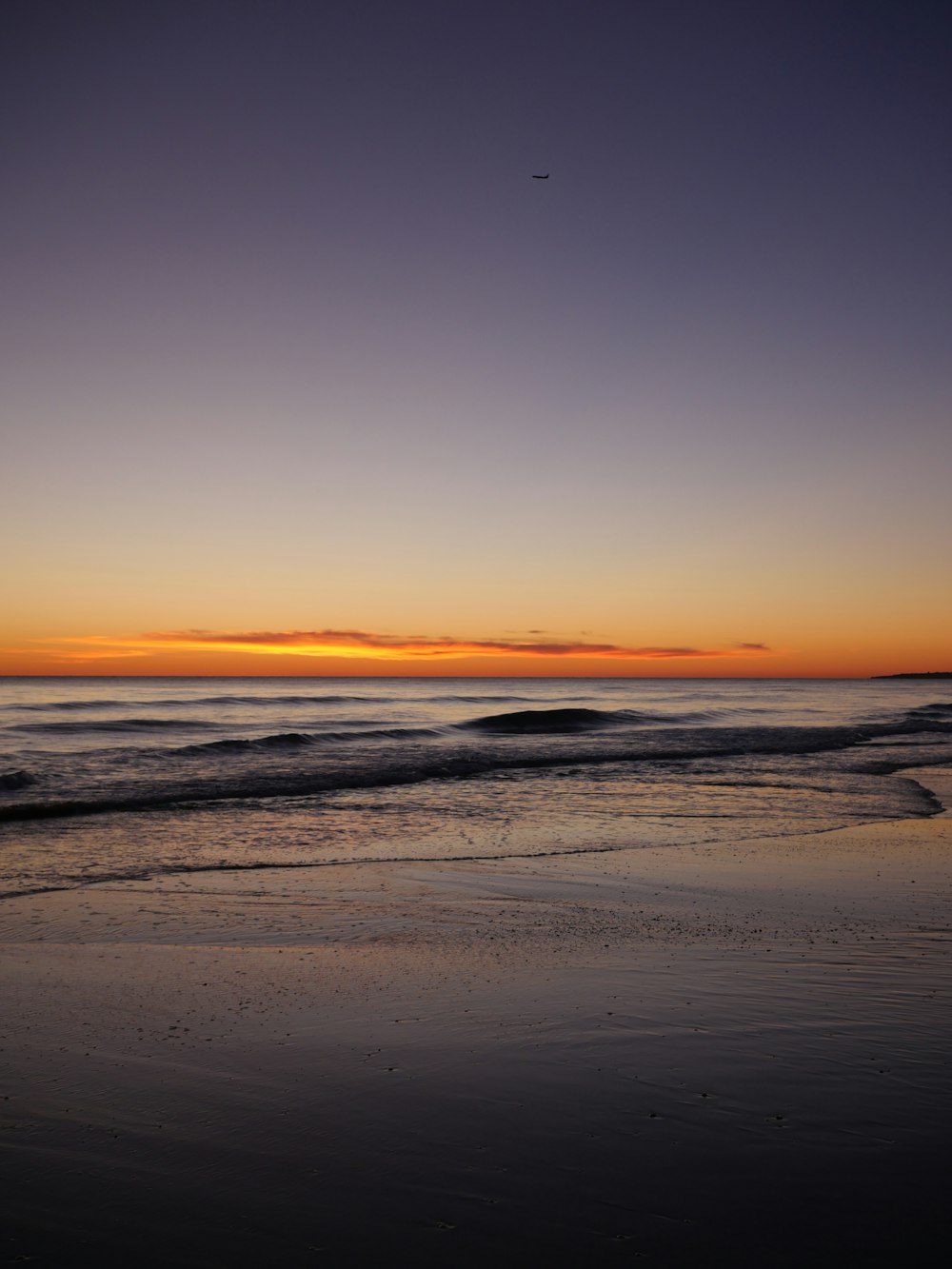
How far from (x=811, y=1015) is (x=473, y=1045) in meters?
2.08

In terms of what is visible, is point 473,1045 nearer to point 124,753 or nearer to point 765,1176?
point 765,1176

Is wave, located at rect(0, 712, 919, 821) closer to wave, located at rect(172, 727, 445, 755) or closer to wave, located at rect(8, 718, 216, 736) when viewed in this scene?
wave, located at rect(172, 727, 445, 755)

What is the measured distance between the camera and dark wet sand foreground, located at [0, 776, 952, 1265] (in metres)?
2.99

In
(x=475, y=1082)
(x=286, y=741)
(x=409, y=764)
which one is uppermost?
(x=475, y=1082)

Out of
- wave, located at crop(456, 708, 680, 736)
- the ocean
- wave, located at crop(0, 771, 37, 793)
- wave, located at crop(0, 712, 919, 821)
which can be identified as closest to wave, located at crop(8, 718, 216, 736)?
the ocean

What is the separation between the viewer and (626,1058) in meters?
4.37

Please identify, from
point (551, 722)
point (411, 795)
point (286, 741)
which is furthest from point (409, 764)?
point (551, 722)

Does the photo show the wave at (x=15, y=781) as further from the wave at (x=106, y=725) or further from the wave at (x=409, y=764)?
the wave at (x=106, y=725)

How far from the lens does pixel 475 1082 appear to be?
162 inches

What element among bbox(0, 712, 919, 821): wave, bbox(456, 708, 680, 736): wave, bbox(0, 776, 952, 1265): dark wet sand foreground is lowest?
bbox(456, 708, 680, 736): wave

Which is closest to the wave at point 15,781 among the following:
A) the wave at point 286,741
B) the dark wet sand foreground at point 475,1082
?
the wave at point 286,741

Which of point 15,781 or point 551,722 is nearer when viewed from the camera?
point 15,781

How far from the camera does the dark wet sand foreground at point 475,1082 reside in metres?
2.99

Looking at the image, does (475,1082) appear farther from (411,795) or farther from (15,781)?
(15,781)
